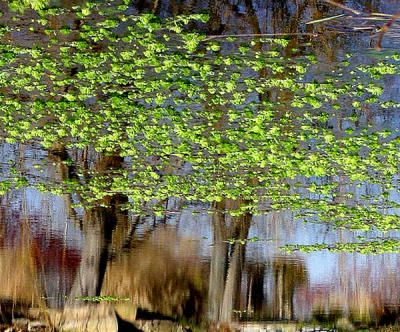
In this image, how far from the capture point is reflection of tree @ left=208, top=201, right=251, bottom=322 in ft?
15.7

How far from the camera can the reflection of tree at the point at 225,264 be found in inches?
188

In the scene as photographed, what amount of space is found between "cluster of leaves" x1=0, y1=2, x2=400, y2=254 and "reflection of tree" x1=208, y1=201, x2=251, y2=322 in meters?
0.22

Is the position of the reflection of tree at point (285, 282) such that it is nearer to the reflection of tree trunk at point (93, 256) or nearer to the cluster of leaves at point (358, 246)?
the cluster of leaves at point (358, 246)

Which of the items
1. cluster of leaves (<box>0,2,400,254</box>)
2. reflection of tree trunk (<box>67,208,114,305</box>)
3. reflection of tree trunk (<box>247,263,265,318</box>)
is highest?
→ cluster of leaves (<box>0,2,400,254</box>)

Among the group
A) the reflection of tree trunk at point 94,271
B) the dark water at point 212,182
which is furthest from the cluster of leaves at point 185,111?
the reflection of tree trunk at point 94,271

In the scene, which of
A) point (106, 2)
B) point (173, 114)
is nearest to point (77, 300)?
point (173, 114)

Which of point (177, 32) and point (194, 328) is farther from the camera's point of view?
point (194, 328)

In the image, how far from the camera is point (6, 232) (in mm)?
5008

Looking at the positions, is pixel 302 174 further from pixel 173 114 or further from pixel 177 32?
pixel 177 32

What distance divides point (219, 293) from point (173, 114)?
2105mm

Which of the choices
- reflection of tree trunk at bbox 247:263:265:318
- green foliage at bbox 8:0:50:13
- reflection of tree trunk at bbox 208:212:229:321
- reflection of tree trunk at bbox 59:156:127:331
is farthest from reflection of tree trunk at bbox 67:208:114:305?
green foliage at bbox 8:0:50:13

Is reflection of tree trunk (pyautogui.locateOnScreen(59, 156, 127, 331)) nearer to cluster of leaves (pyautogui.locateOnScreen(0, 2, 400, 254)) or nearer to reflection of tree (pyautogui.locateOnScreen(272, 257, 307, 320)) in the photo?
cluster of leaves (pyautogui.locateOnScreen(0, 2, 400, 254))

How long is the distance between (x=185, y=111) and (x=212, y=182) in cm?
74

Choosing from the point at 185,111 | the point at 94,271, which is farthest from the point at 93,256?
the point at 185,111
